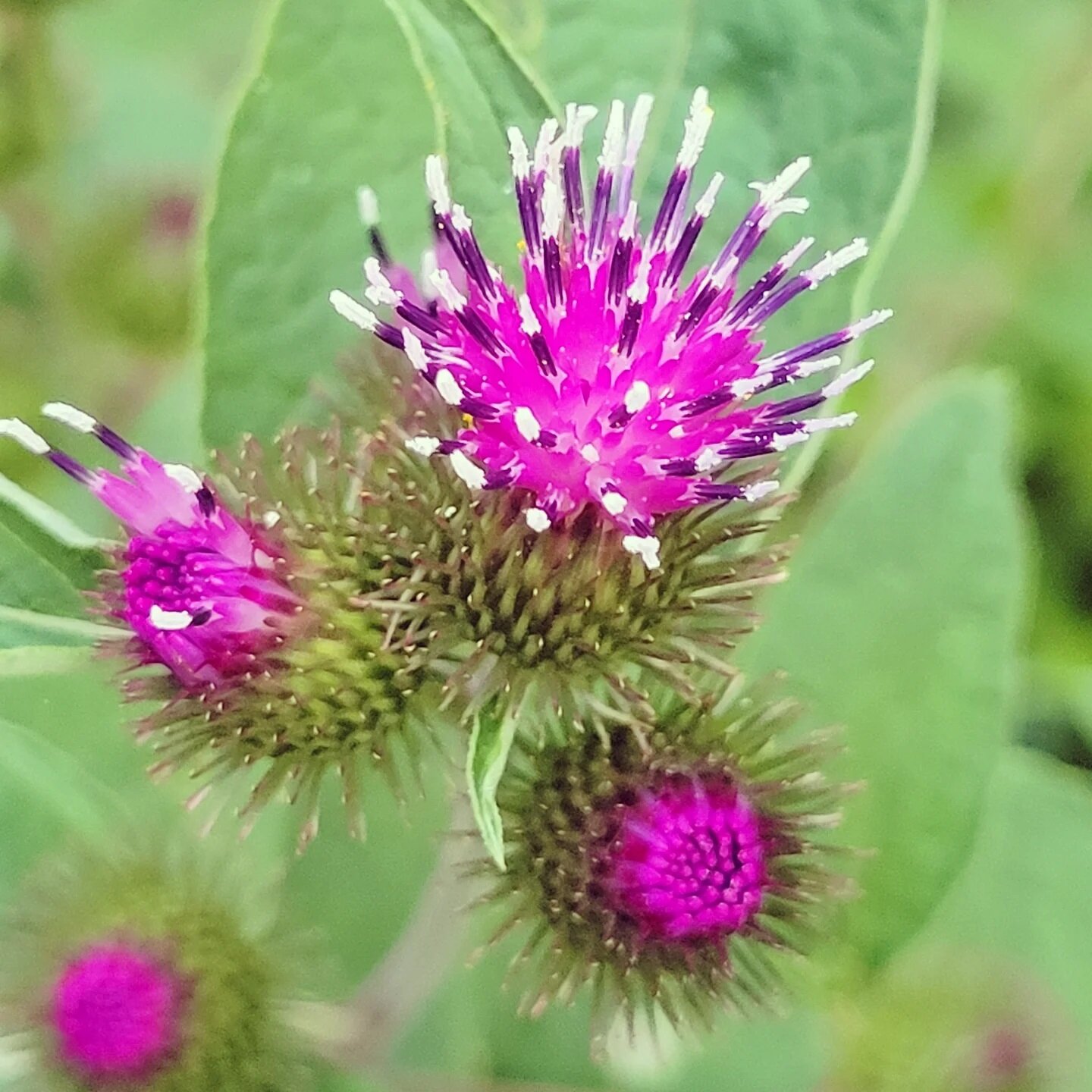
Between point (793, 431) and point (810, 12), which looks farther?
point (810, 12)

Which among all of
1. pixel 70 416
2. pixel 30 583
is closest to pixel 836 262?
pixel 70 416

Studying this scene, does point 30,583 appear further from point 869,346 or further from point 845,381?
point 869,346

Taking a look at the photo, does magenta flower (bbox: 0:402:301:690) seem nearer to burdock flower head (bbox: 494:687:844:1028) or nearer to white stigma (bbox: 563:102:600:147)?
burdock flower head (bbox: 494:687:844:1028)

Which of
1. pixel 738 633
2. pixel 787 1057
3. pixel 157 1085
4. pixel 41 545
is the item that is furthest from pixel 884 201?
pixel 787 1057

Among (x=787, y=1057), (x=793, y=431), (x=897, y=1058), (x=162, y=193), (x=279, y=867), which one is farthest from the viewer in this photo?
(x=162, y=193)

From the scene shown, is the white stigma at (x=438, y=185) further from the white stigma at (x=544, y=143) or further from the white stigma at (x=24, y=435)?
the white stigma at (x=24, y=435)

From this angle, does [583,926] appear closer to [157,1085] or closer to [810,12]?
[157,1085]
